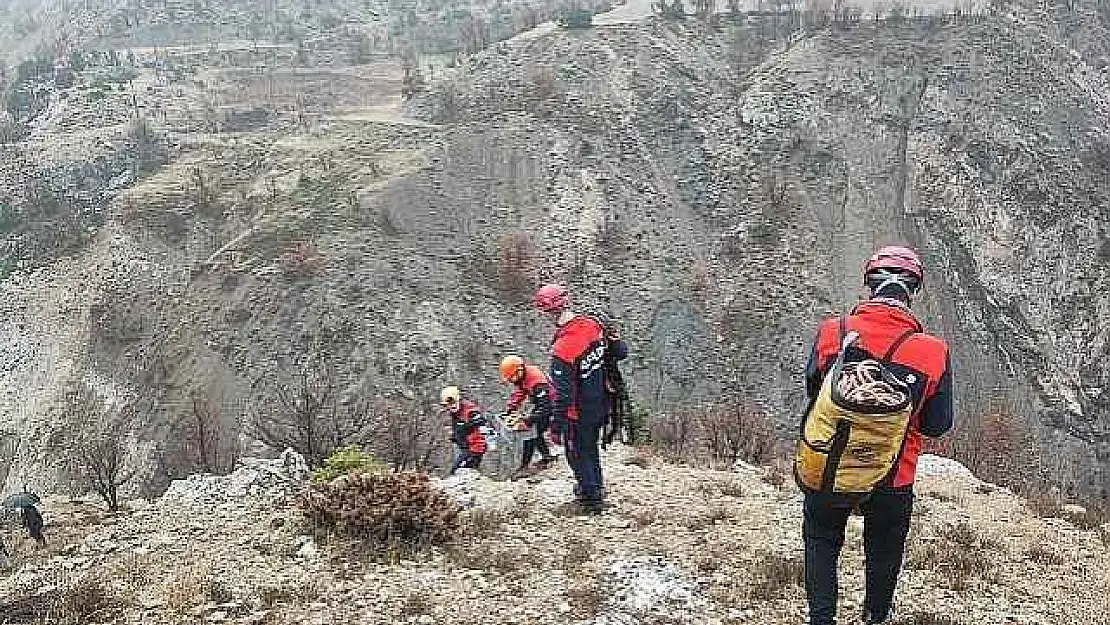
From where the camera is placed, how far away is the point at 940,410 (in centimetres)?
482

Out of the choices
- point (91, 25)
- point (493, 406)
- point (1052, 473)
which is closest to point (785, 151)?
point (1052, 473)

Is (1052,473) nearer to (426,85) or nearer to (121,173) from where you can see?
(426,85)

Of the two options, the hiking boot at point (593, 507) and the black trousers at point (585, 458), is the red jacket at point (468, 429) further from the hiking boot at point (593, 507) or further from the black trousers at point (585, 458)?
the hiking boot at point (593, 507)

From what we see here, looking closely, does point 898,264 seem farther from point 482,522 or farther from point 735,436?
point 735,436

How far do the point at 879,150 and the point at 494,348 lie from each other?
18.6 m

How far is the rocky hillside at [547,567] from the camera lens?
642 centimetres

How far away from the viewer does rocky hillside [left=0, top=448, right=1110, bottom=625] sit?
6422mm

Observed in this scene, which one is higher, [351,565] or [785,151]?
[351,565]

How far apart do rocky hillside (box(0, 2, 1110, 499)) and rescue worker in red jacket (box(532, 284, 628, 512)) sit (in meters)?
15.8

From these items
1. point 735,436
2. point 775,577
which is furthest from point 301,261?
point 775,577

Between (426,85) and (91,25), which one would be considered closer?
(426,85)

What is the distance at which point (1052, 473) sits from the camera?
26609 mm

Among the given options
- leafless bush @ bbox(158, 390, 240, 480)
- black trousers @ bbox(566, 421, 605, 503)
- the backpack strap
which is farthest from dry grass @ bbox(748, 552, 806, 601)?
leafless bush @ bbox(158, 390, 240, 480)

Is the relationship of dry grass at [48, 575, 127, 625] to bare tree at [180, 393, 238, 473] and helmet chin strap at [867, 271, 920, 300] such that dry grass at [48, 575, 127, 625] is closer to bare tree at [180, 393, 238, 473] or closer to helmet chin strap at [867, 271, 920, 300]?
helmet chin strap at [867, 271, 920, 300]
